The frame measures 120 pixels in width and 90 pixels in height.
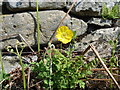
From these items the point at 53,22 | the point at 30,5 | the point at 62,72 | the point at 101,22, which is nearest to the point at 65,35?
the point at 62,72

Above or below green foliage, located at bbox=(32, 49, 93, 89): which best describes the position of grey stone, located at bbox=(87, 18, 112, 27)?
above

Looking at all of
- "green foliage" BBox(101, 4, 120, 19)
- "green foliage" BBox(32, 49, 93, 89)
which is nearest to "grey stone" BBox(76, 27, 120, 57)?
"green foliage" BBox(101, 4, 120, 19)

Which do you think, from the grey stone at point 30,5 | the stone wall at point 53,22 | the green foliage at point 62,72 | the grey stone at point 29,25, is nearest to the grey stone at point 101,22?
the stone wall at point 53,22

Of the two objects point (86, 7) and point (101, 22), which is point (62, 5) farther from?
point (101, 22)

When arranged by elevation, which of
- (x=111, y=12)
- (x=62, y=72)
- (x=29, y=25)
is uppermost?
(x=111, y=12)

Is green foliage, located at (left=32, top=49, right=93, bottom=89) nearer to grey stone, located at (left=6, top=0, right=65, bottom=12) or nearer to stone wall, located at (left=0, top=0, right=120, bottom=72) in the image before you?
stone wall, located at (left=0, top=0, right=120, bottom=72)

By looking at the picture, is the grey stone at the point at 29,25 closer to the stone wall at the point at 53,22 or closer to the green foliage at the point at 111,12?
the stone wall at the point at 53,22
